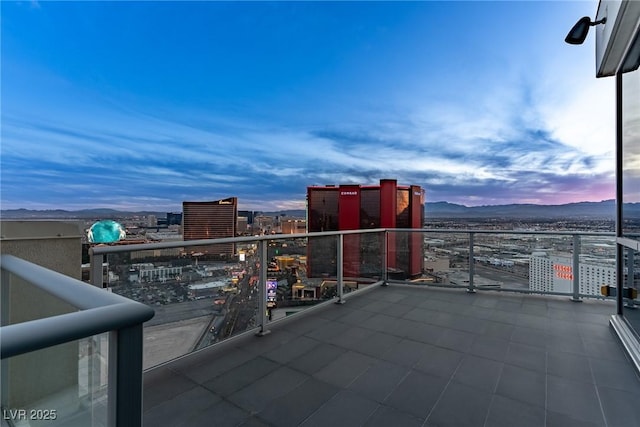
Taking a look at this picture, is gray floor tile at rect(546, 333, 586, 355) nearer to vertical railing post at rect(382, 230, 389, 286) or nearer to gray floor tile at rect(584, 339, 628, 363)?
gray floor tile at rect(584, 339, 628, 363)

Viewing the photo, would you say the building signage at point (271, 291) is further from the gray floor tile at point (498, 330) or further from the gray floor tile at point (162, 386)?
the gray floor tile at point (498, 330)

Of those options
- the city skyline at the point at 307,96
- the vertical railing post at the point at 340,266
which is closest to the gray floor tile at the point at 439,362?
the vertical railing post at the point at 340,266

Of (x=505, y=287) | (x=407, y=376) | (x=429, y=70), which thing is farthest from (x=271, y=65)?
(x=407, y=376)

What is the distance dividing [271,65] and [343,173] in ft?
50.5

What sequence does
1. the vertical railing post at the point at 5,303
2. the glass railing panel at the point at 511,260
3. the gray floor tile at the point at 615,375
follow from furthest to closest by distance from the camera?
1. the glass railing panel at the point at 511,260
2. the gray floor tile at the point at 615,375
3. the vertical railing post at the point at 5,303

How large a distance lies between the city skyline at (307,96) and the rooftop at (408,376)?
83.3 inches

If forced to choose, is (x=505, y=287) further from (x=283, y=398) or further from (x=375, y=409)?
(x=283, y=398)

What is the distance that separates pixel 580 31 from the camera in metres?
3.32

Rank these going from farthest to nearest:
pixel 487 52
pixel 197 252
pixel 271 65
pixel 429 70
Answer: pixel 271 65, pixel 429 70, pixel 487 52, pixel 197 252

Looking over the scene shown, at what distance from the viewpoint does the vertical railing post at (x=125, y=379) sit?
0.64 m

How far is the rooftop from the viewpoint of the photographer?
1949 mm

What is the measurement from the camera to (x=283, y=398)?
2135 mm

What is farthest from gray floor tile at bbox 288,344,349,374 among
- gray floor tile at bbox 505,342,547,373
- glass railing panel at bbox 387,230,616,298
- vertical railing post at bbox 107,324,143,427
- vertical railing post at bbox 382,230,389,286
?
glass railing panel at bbox 387,230,616,298

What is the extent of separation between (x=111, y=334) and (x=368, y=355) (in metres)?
2.58
